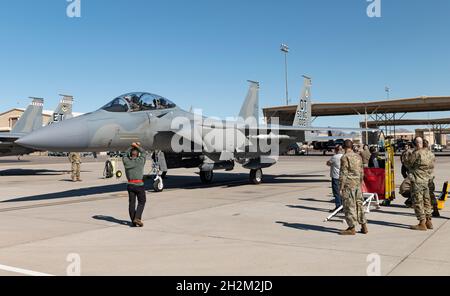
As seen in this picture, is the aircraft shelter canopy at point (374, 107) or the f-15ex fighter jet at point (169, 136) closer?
the f-15ex fighter jet at point (169, 136)

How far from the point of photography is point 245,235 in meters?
6.51

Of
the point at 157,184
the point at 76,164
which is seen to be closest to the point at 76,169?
the point at 76,164

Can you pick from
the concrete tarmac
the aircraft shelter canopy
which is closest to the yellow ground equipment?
the concrete tarmac

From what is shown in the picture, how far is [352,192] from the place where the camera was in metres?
6.52

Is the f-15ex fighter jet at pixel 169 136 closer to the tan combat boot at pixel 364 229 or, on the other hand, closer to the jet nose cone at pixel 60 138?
the jet nose cone at pixel 60 138

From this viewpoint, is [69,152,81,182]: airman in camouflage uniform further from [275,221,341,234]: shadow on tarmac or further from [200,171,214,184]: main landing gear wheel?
[275,221,341,234]: shadow on tarmac

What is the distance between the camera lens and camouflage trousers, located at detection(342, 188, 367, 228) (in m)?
6.46

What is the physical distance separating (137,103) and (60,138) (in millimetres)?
2882

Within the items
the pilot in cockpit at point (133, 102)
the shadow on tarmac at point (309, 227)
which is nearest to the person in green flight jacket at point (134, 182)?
the shadow on tarmac at point (309, 227)

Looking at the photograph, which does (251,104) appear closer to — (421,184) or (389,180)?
(389,180)

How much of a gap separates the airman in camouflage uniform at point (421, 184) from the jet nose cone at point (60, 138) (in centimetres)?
709

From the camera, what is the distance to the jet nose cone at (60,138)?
8.60m
